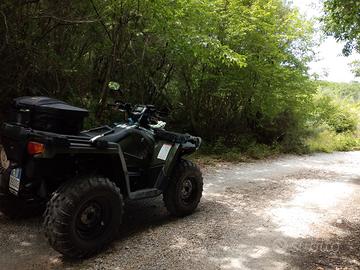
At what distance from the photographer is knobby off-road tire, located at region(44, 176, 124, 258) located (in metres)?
3.09

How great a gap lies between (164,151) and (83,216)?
1.45m

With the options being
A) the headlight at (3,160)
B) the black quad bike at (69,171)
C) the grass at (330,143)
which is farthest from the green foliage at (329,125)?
the headlight at (3,160)

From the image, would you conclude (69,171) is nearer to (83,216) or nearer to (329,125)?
(83,216)

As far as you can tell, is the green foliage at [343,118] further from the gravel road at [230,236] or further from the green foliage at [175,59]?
the gravel road at [230,236]

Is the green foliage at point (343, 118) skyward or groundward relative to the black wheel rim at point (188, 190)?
skyward

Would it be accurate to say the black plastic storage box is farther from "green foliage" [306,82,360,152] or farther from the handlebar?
"green foliage" [306,82,360,152]

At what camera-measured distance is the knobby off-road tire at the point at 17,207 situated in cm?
391

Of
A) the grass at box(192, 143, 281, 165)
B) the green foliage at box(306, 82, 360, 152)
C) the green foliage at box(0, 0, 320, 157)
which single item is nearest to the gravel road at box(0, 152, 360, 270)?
the grass at box(192, 143, 281, 165)

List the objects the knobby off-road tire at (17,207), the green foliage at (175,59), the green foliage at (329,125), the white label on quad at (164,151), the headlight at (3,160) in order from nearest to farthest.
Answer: the headlight at (3,160) < the knobby off-road tire at (17,207) < the white label on quad at (164,151) < the green foliage at (175,59) < the green foliage at (329,125)

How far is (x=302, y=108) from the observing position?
12.3 meters

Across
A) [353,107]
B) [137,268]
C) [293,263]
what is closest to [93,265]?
[137,268]

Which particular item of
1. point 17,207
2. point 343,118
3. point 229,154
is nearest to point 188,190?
point 17,207

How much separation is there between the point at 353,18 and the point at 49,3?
5108mm

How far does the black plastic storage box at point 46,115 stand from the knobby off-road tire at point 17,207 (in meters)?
0.99
